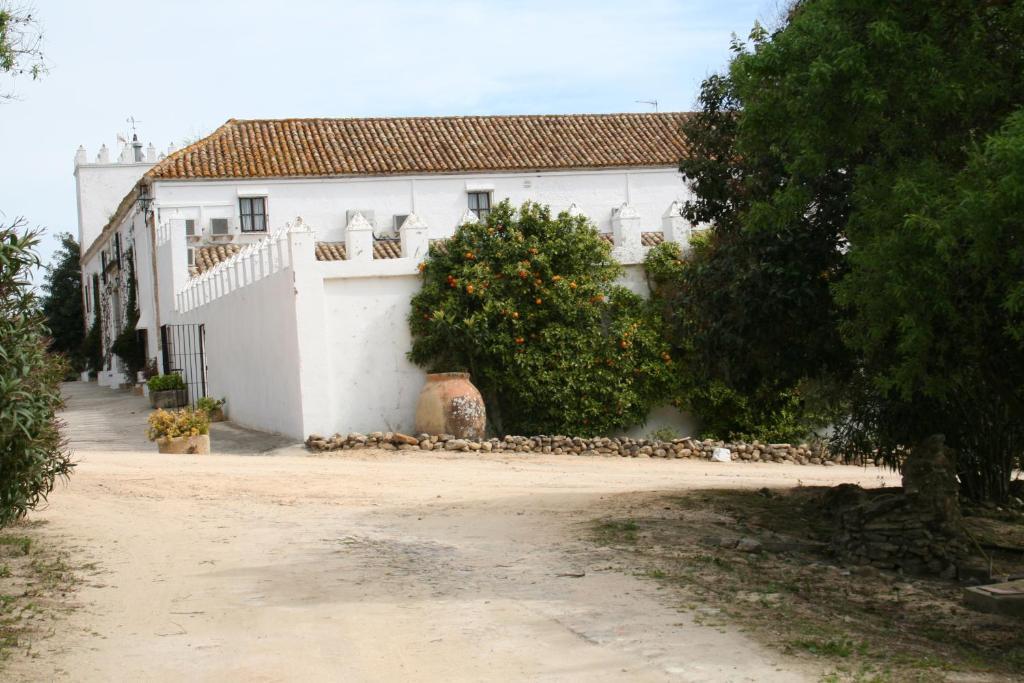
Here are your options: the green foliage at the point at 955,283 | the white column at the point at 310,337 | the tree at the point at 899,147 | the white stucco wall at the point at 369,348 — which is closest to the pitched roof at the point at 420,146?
the white stucco wall at the point at 369,348

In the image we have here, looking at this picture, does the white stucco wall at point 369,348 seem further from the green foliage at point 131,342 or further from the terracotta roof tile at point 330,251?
the green foliage at point 131,342

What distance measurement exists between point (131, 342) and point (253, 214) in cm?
746

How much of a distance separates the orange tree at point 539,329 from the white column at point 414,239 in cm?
21

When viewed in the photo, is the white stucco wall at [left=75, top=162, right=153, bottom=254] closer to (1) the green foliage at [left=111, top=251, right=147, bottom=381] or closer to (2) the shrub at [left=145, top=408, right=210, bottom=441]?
(1) the green foliage at [left=111, top=251, right=147, bottom=381]

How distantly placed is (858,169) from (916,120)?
0.52 meters

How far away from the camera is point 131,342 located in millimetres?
40344

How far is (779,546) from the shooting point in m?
10.7

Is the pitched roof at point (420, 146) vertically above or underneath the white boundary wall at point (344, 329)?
above

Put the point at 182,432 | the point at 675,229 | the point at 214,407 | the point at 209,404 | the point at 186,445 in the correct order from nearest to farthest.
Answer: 1. the point at 186,445
2. the point at 182,432
3. the point at 675,229
4. the point at 209,404
5. the point at 214,407

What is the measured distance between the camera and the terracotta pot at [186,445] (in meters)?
19.5

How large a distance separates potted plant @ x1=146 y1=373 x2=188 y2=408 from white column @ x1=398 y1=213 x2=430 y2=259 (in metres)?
11.3

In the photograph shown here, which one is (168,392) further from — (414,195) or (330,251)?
(414,195)

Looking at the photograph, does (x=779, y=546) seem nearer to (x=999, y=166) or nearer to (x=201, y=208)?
(x=999, y=166)

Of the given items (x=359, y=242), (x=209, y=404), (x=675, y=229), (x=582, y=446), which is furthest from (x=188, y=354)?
(x=582, y=446)
